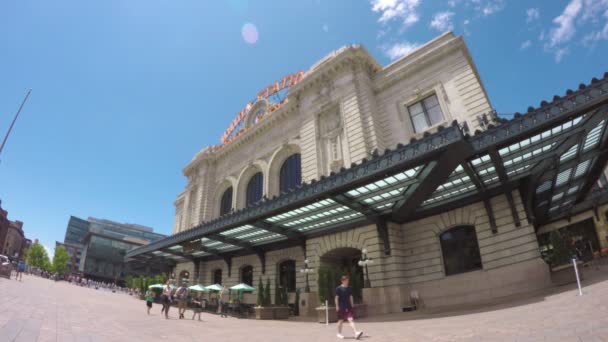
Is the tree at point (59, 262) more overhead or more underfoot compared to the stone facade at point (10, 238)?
more underfoot

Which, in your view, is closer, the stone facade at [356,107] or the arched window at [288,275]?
the stone facade at [356,107]

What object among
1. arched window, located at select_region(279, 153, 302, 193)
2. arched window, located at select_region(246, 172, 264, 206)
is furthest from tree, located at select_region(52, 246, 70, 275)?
arched window, located at select_region(279, 153, 302, 193)

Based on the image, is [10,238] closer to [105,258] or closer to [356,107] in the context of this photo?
[105,258]

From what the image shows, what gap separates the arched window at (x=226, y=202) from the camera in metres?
39.5

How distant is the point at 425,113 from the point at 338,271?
44.8ft

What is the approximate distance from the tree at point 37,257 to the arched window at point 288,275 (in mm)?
95275

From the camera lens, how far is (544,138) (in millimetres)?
13594

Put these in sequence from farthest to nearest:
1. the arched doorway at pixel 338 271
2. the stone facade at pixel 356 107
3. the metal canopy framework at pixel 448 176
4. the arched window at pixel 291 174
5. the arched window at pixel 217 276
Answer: the arched window at pixel 217 276, the arched window at pixel 291 174, the stone facade at pixel 356 107, the arched doorway at pixel 338 271, the metal canopy framework at pixel 448 176

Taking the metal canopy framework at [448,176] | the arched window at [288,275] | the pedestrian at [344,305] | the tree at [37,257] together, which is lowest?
the pedestrian at [344,305]

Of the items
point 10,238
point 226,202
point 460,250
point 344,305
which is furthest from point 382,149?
point 10,238

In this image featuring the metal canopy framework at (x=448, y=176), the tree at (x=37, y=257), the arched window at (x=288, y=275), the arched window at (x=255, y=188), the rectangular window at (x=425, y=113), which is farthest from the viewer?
the tree at (x=37, y=257)

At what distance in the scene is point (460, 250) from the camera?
18.5m

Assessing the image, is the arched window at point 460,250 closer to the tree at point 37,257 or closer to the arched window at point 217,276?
the arched window at point 217,276

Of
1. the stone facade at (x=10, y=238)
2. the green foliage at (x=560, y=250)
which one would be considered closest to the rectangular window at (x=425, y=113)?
the green foliage at (x=560, y=250)
